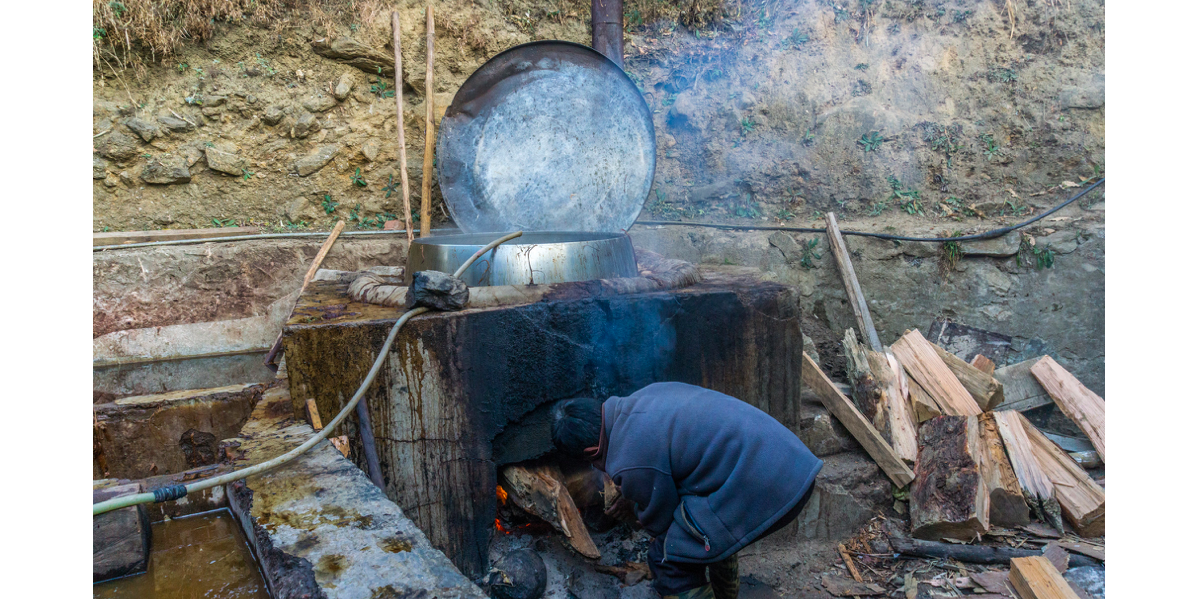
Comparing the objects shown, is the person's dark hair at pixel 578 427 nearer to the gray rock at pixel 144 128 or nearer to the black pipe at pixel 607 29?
the black pipe at pixel 607 29

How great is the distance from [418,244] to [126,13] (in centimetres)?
473

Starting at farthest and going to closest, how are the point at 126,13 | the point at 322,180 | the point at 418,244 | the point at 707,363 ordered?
the point at 322,180 < the point at 126,13 < the point at 418,244 < the point at 707,363

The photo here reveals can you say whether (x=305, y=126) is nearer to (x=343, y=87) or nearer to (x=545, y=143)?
(x=343, y=87)

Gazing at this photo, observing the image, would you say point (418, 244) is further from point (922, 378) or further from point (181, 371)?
point (922, 378)

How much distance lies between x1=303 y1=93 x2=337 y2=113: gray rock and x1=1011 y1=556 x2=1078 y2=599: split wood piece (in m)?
7.46

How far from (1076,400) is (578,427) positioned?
427 cm

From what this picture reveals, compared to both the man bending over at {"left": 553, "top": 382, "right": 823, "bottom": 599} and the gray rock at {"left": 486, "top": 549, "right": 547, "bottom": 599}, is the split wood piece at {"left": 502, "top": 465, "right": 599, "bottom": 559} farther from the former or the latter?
the man bending over at {"left": 553, "top": 382, "right": 823, "bottom": 599}

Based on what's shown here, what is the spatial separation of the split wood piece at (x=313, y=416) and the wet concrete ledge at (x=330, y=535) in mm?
225

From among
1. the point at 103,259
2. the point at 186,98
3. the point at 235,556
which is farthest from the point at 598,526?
the point at 186,98

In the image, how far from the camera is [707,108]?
8.38 meters

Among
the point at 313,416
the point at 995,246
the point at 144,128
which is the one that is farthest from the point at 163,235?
the point at 995,246

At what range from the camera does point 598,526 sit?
388 cm

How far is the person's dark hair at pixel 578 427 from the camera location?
279cm

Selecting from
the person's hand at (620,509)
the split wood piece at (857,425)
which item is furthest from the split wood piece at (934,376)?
the person's hand at (620,509)
